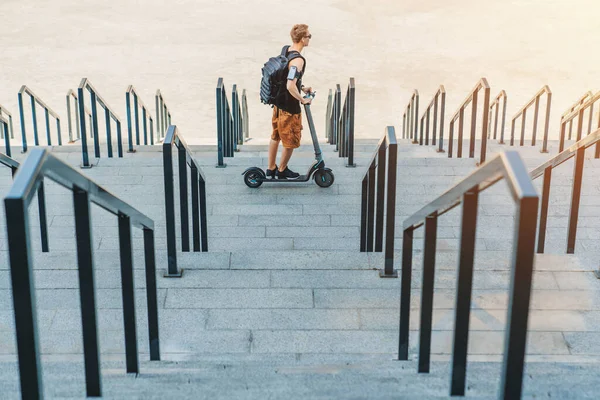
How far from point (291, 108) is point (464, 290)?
417 centimetres

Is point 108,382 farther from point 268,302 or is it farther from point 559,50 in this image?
point 559,50

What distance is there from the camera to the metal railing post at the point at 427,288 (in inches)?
119

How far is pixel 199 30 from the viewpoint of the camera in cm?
2097

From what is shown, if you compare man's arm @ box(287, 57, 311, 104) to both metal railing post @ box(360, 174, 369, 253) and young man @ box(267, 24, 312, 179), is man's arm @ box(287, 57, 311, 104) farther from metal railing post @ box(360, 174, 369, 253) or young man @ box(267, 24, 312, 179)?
metal railing post @ box(360, 174, 369, 253)

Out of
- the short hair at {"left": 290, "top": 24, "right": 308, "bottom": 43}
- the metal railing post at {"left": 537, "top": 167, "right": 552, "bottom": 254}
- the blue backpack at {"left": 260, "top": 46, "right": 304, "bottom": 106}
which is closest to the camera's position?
the metal railing post at {"left": 537, "top": 167, "right": 552, "bottom": 254}

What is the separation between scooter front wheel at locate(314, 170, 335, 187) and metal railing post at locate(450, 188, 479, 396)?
4145mm

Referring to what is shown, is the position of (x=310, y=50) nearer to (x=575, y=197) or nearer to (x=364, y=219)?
(x=364, y=219)

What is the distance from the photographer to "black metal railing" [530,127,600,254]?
4910 millimetres

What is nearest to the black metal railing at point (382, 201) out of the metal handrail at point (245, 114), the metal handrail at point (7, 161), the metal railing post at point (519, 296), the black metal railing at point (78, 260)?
the black metal railing at point (78, 260)

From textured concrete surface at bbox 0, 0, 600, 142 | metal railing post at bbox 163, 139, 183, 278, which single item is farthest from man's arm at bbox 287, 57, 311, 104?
textured concrete surface at bbox 0, 0, 600, 142

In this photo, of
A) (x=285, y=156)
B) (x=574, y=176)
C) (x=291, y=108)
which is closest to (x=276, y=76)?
(x=291, y=108)

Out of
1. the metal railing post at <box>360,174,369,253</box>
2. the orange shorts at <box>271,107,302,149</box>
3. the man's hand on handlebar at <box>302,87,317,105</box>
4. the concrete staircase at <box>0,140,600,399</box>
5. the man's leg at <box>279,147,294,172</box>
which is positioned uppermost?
the man's hand on handlebar at <box>302,87,317,105</box>

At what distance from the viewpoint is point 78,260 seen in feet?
8.42

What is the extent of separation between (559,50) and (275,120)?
14.4 metres
